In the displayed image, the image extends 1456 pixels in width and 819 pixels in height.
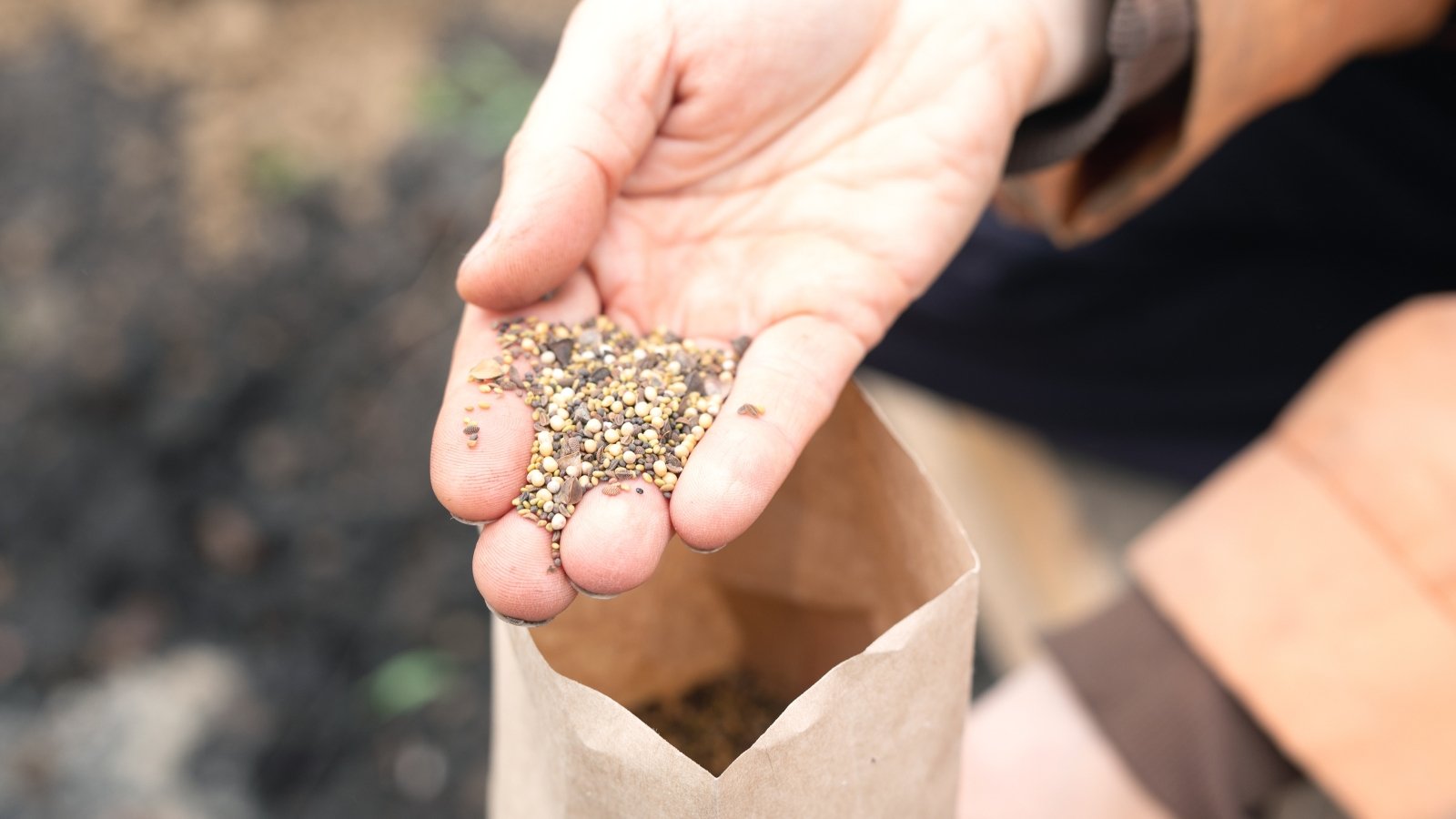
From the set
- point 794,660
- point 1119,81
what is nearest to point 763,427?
point 794,660

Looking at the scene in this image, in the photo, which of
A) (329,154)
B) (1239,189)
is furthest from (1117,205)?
(329,154)

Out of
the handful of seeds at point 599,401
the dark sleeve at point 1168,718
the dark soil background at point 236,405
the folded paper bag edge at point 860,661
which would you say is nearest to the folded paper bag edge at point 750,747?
the folded paper bag edge at point 860,661

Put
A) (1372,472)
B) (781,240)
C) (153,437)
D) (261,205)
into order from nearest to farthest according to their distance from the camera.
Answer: (781,240) → (1372,472) → (153,437) → (261,205)

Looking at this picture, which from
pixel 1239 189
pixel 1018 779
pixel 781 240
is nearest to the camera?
pixel 781 240

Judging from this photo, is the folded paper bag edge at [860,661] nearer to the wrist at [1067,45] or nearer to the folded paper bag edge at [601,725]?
the folded paper bag edge at [601,725]

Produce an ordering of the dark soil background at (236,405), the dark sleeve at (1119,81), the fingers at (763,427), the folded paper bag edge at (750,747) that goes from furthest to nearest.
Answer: the dark soil background at (236,405)
the dark sleeve at (1119,81)
the fingers at (763,427)
the folded paper bag edge at (750,747)

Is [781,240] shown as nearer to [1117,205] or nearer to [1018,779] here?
[1117,205]

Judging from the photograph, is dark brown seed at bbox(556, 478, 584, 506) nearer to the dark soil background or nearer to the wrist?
the wrist
